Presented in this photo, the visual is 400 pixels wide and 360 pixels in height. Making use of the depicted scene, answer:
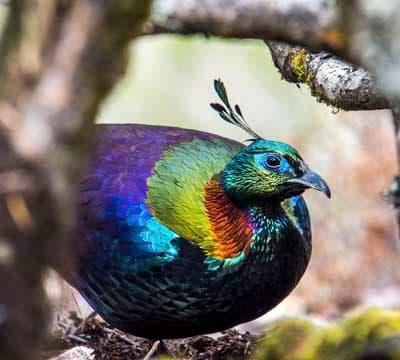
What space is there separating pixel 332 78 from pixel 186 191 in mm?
1136

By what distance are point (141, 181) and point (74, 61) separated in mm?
2534

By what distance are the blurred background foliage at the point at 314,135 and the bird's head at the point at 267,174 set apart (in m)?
4.19

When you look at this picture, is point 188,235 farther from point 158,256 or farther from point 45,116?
point 45,116

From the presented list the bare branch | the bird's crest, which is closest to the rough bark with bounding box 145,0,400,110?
the bare branch

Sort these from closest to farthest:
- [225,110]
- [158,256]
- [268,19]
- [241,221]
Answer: [268,19], [158,256], [241,221], [225,110]

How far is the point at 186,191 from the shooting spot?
15.3 feet

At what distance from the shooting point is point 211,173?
4871 mm

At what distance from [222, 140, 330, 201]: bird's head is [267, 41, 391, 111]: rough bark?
1.44ft

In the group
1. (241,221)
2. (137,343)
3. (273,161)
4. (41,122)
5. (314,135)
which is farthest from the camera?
(314,135)

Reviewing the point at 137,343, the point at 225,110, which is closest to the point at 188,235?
the point at 225,110

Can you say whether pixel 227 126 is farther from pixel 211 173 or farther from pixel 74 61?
pixel 74 61

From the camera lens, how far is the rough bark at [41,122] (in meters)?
2.05

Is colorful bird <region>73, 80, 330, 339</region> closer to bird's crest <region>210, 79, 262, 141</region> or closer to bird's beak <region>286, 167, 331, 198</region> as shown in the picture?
bird's beak <region>286, 167, 331, 198</region>

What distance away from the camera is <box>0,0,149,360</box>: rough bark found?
80.7 inches
